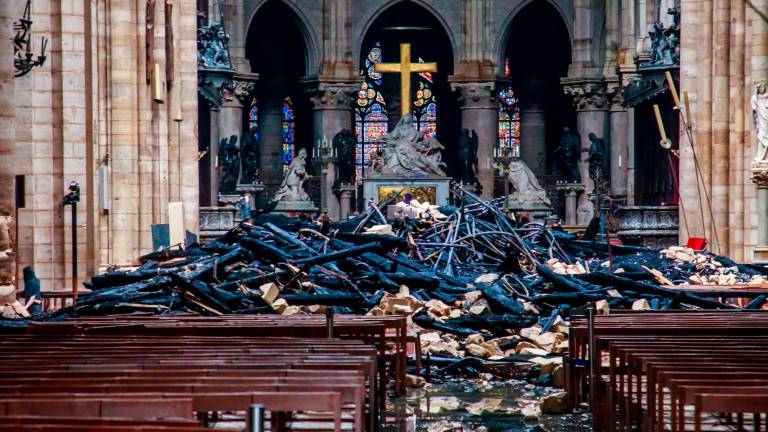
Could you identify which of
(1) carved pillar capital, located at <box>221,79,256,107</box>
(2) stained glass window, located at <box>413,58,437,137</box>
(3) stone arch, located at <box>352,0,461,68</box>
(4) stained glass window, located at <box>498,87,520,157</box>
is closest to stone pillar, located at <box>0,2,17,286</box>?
(1) carved pillar capital, located at <box>221,79,256,107</box>

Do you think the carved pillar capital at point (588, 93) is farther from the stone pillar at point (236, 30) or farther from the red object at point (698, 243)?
the red object at point (698, 243)

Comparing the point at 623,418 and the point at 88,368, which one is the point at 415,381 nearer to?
the point at 623,418

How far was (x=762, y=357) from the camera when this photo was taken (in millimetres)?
10906

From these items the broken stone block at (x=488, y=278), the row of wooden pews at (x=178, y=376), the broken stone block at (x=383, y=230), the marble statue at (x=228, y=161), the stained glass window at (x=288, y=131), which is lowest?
the broken stone block at (x=488, y=278)

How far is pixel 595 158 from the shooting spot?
174 ft

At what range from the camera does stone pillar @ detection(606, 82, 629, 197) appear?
173 feet

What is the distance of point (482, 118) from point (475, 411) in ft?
136

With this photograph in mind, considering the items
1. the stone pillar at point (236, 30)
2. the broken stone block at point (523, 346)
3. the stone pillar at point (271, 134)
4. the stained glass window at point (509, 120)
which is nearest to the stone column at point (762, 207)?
the broken stone block at point (523, 346)

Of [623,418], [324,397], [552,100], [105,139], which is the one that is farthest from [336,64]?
[324,397]

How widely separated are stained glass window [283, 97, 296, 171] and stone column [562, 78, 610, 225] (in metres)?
10.5

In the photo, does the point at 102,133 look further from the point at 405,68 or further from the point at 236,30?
the point at 236,30

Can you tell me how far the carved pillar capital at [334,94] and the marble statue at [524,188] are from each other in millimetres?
6534

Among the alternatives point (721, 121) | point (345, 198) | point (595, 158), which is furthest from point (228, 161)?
point (721, 121)

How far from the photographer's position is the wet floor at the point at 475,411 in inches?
557
